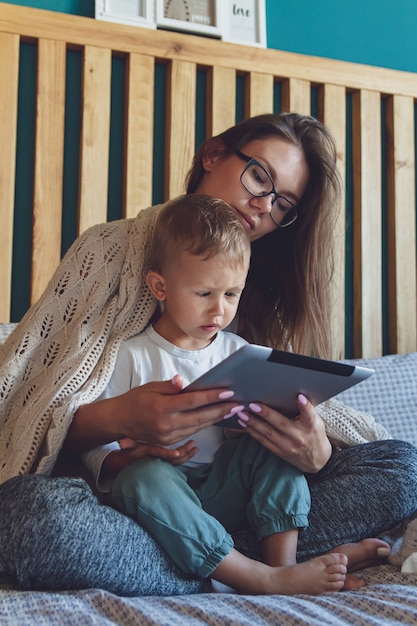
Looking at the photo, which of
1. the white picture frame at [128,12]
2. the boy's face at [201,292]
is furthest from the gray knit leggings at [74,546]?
the white picture frame at [128,12]

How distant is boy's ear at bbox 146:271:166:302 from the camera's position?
4.24 ft

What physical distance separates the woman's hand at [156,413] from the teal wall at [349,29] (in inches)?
58.2

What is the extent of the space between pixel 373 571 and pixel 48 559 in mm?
513

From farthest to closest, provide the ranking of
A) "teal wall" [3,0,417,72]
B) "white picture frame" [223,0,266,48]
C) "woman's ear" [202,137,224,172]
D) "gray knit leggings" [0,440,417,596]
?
"teal wall" [3,0,417,72], "white picture frame" [223,0,266,48], "woman's ear" [202,137,224,172], "gray knit leggings" [0,440,417,596]

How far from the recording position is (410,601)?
913mm

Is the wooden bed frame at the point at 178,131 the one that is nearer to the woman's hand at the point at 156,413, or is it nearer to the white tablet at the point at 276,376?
the woman's hand at the point at 156,413

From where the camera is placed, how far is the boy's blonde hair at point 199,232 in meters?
1.22

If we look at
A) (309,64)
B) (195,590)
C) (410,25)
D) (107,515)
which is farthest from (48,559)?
(410,25)

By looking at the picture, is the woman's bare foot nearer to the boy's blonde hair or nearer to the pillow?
the boy's blonde hair

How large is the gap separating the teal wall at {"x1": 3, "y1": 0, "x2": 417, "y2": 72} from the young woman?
0.84 meters

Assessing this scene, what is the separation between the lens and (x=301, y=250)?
1.59m

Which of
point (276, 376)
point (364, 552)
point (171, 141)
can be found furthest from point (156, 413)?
point (171, 141)

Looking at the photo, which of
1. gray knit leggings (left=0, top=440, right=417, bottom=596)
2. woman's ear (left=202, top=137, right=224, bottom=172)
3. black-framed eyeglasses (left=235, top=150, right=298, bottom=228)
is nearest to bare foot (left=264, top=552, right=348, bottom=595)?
gray knit leggings (left=0, top=440, right=417, bottom=596)

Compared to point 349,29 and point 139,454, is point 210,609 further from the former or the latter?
point 349,29
